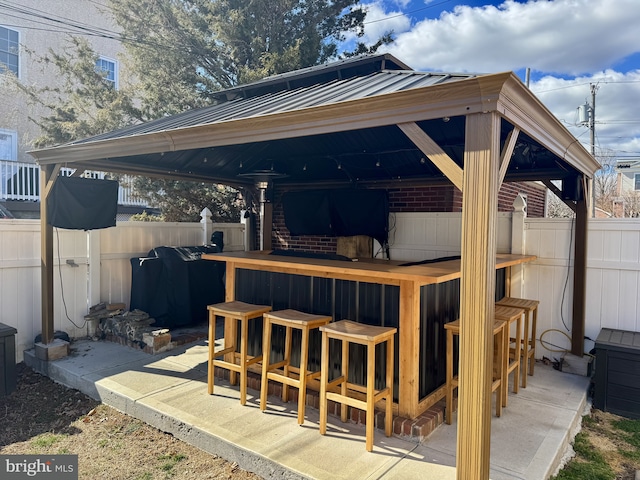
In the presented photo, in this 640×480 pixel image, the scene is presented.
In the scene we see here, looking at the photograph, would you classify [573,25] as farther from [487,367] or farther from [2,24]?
[2,24]

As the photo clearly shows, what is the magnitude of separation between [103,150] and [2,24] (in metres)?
9.69

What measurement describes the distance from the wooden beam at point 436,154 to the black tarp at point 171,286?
442 centimetres

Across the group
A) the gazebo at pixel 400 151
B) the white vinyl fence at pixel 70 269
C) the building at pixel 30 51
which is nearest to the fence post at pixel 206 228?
the white vinyl fence at pixel 70 269

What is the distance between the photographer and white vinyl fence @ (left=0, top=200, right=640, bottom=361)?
177 inches

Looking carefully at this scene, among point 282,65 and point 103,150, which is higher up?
point 282,65

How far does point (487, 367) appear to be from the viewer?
219 centimetres

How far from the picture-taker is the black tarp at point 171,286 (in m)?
5.76

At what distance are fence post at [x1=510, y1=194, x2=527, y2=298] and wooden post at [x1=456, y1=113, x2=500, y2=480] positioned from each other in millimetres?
3041

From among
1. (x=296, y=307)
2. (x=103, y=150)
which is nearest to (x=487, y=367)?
(x=296, y=307)

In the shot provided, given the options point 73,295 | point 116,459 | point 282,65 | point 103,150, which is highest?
point 282,65

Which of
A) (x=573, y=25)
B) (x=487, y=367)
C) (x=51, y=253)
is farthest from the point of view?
(x=573, y=25)

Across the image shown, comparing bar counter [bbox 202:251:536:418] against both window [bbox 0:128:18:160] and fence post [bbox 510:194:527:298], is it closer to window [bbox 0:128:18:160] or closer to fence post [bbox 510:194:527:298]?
fence post [bbox 510:194:527:298]

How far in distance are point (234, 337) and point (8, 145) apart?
10.5 metres

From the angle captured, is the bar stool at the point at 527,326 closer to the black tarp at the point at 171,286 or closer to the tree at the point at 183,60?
the black tarp at the point at 171,286
